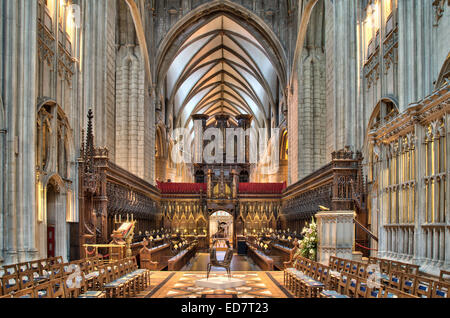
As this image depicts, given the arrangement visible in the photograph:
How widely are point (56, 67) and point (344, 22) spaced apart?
35.2 feet

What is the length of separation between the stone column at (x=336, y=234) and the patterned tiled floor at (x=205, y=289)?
1.41 meters

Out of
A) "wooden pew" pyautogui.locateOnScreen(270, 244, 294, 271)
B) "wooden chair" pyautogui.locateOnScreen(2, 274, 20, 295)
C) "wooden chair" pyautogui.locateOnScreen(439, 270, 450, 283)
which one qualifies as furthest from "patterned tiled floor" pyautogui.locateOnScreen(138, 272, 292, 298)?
"wooden chair" pyautogui.locateOnScreen(439, 270, 450, 283)

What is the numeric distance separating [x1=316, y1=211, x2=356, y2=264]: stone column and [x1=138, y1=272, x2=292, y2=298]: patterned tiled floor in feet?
4.63

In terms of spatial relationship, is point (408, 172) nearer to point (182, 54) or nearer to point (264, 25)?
point (264, 25)

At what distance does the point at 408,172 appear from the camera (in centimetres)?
1018

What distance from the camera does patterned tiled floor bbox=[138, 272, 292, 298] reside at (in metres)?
9.66

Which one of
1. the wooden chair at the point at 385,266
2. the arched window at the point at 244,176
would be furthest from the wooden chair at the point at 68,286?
the arched window at the point at 244,176

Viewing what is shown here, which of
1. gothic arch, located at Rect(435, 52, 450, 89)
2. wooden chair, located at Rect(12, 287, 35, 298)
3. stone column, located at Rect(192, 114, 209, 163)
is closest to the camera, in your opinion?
wooden chair, located at Rect(12, 287, 35, 298)

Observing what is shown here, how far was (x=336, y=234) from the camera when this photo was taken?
10828 millimetres

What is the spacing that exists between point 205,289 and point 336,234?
3.25 meters

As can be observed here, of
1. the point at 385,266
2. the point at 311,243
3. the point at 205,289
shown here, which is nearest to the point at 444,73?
the point at 385,266

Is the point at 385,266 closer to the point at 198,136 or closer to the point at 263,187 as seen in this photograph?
the point at 263,187

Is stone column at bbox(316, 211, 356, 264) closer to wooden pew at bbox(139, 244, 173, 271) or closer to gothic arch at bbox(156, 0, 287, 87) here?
wooden pew at bbox(139, 244, 173, 271)

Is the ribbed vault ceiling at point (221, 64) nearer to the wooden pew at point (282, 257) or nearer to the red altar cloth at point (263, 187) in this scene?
the red altar cloth at point (263, 187)
